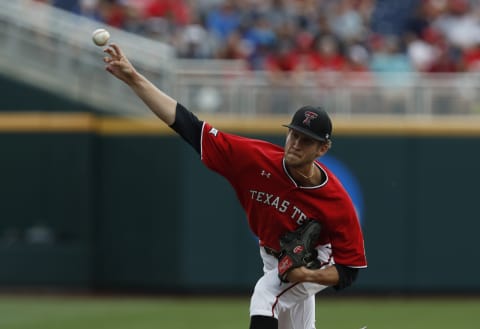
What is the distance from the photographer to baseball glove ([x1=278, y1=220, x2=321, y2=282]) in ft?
22.6

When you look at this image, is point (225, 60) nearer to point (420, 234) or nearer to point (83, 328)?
point (420, 234)

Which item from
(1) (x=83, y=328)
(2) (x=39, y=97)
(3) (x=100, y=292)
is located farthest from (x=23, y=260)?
(1) (x=83, y=328)

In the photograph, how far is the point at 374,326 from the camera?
470 inches

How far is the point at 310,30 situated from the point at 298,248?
9881mm

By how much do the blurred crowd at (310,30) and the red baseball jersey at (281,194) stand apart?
861 cm

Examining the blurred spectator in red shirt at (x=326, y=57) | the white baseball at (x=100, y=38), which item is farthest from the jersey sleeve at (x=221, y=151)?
the blurred spectator in red shirt at (x=326, y=57)

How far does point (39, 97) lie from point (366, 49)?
207 inches

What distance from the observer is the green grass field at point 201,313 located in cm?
1208

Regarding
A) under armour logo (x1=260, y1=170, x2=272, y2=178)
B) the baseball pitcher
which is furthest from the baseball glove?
under armour logo (x1=260, y1=170, x2=272, y2=178)

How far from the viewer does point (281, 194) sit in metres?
7.08

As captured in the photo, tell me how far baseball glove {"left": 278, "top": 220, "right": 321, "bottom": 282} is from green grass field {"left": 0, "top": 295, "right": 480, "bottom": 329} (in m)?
4.86

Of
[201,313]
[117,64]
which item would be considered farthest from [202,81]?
[117,64]

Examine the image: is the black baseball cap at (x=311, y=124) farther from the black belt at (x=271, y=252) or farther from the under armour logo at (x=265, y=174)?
the black belt at (x=271, y=252)

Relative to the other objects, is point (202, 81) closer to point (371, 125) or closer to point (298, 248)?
point (371, 125)
